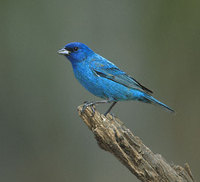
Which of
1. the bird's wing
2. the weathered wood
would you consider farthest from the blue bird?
the weathered wood

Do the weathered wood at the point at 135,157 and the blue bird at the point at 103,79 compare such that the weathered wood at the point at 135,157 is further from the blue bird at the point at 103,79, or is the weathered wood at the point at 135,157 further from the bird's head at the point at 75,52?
the bird's head at the point at 75,52

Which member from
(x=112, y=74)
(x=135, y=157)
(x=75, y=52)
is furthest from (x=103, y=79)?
(x=135, y=157)

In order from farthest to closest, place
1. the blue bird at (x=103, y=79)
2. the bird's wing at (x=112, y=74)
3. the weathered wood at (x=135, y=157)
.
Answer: the bird's wing at (x=112, y=74)
the blue bird at (x=103, y=79)
the weathered wood at (x=135, y=157)

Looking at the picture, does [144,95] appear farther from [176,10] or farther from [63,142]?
[176,10]

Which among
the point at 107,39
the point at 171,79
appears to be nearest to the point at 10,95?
Answer: the point at 107,39

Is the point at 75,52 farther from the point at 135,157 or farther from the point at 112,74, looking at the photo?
the point at 135,157

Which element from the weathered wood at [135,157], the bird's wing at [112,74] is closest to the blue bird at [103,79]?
the bird's wing at [112,74]
